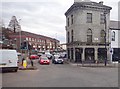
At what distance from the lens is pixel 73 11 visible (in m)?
34.4

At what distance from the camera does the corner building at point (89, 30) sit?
3297 centimetres

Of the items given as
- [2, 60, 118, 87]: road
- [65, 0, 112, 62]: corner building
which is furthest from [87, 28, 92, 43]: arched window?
[2, 60, 118, 87]: road

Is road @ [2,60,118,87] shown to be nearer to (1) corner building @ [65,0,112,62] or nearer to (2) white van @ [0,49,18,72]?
(2) white van @ [0,49,18,72]

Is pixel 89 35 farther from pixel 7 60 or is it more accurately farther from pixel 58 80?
pixel 58 80

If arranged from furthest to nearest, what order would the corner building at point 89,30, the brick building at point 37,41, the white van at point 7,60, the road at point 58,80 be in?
the brick building at point 37,41 < the corner building at point 89,30 < the white van at point 7,60 < the road at point 58,80

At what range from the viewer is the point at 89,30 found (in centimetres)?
3384

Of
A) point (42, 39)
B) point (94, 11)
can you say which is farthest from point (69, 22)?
point (42, 39)

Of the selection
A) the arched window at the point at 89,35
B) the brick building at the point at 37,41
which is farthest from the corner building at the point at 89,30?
the brick building at the point at 37,41

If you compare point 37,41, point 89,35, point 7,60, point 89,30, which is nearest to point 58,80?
point 7,60

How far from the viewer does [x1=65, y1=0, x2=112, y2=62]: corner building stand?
33.0 m

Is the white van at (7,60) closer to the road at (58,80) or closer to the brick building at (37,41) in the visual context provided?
the road at (58,80)

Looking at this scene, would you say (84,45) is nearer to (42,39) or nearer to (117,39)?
(117,39)

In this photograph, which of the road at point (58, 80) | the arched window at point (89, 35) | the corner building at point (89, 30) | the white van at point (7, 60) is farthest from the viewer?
the arched window at point (89, 35)

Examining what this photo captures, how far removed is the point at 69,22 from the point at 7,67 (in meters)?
23.0
